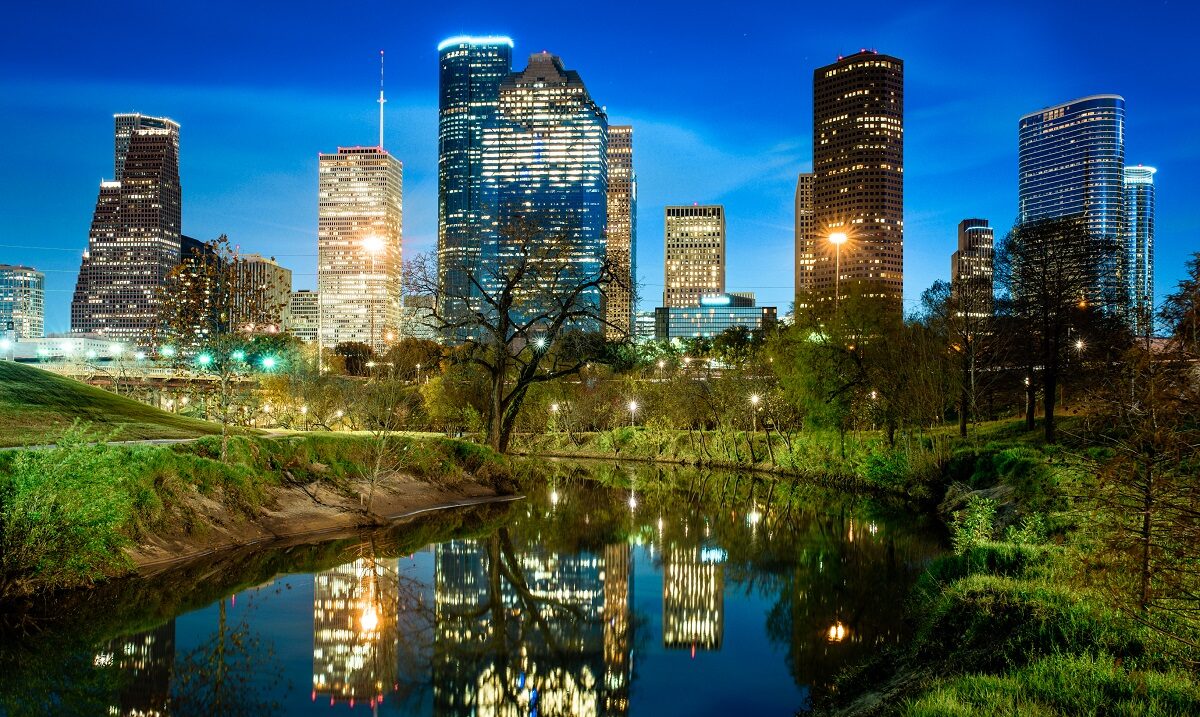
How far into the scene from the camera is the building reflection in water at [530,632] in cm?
1251

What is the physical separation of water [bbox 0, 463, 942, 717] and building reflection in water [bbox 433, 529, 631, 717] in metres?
0.06

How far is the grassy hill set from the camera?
25656 millimetres

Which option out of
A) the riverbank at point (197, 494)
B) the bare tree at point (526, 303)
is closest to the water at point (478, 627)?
the riverbank at point (197, 494)

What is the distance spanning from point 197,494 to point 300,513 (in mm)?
3973

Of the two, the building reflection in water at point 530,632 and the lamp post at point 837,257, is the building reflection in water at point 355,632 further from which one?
the lamp post at point 837,257

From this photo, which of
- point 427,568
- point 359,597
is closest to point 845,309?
point 427,568

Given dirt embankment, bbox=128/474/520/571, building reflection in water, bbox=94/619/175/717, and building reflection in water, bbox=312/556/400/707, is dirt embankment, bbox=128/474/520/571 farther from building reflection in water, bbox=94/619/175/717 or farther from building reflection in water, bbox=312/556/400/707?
building reflection in water, bbox=94/619/175/717

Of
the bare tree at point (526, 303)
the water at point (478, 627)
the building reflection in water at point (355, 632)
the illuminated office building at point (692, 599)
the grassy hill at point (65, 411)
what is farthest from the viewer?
the bare tree at point (526, 303)

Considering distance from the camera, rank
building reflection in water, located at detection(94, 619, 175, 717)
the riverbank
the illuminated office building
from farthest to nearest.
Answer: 1. the illuminated office building
2. the riverbank
3. building reflection in water, located at detection(94, 619, 175, 717)

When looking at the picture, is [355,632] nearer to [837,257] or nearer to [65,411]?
[65,411]

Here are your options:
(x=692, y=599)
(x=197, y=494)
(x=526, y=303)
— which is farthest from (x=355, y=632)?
(x=526, y=303)

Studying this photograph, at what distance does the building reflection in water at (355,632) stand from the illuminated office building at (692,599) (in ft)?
17.9

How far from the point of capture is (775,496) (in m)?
40.2

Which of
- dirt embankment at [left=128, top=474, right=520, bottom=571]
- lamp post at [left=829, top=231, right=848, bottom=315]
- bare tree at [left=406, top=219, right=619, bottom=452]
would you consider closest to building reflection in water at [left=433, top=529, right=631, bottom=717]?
dirt embankment at [left=128, top=474, right=520, bottom=571]
